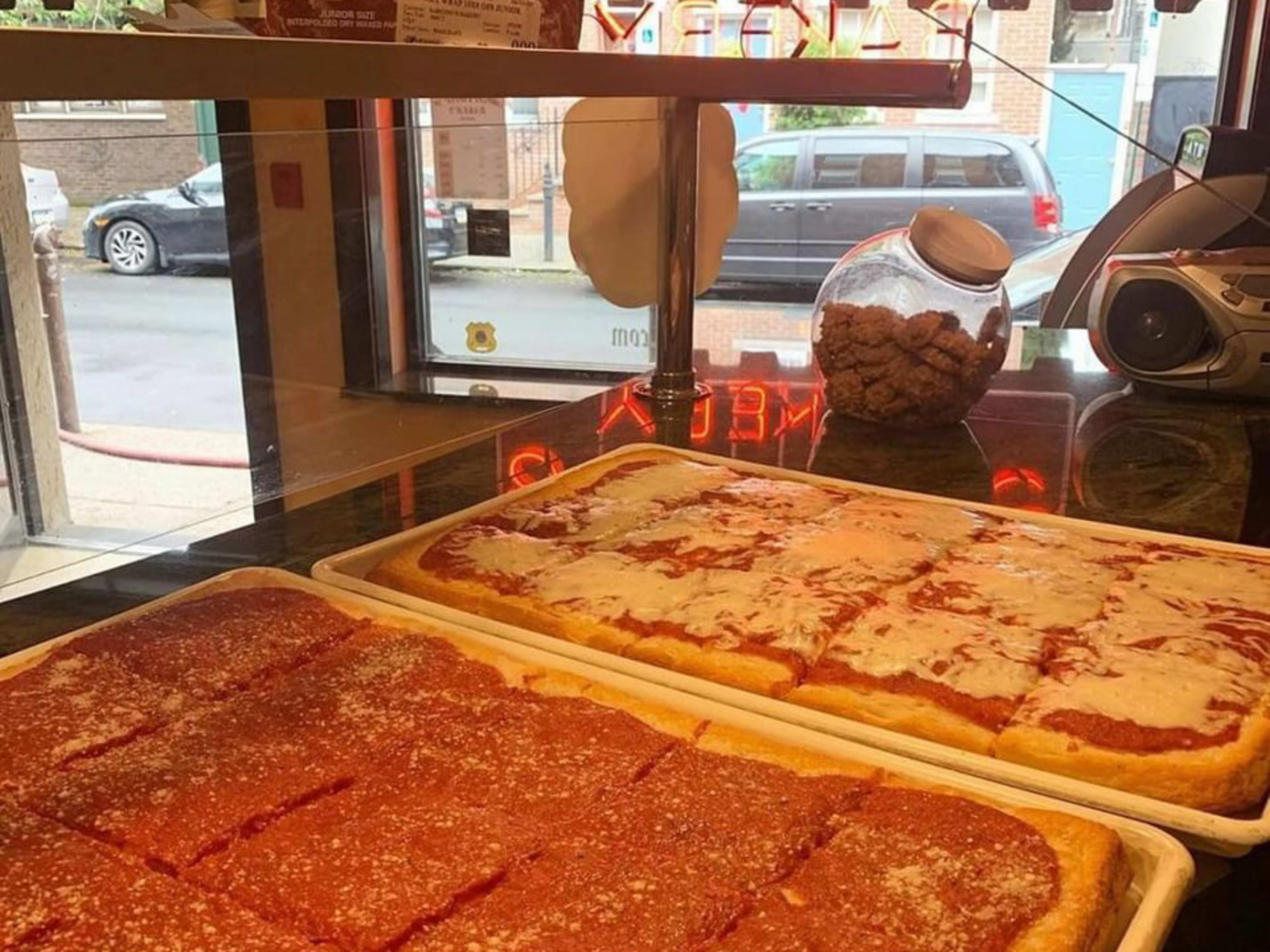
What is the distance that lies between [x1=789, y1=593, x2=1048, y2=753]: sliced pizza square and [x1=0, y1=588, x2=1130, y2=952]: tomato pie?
0.26ft

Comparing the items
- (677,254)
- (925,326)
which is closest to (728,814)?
(925,326)

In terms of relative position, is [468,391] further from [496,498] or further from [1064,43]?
[1064,43]

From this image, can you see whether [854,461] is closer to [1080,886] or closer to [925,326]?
[925,326]

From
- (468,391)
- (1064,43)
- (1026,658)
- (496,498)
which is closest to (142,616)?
(496,498)

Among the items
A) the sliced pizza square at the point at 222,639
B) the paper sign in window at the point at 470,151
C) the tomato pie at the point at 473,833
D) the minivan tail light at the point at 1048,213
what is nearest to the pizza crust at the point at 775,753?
the tomato pie at the point at 473,833

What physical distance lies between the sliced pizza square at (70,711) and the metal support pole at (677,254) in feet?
3.31

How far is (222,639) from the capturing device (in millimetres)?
940

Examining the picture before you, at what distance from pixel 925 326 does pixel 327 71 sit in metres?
1.01

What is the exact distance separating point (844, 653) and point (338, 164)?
1.15m

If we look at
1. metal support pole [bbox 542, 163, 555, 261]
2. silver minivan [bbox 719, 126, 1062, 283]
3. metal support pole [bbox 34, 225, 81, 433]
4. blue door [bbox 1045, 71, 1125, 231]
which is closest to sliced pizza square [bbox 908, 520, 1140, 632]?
metal support pole [bbox 542, 163, 555, 261]

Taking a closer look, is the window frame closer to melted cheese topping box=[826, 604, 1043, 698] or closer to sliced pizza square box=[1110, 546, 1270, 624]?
melted cheese topping box=[826, 604, 1043, 698]

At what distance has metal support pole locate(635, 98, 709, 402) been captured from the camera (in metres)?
1.63

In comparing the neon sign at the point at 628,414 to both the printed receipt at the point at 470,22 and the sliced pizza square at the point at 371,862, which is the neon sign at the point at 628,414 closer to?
the printed receipt at the point at 470,22

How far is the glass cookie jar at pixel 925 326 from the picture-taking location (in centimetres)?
157
